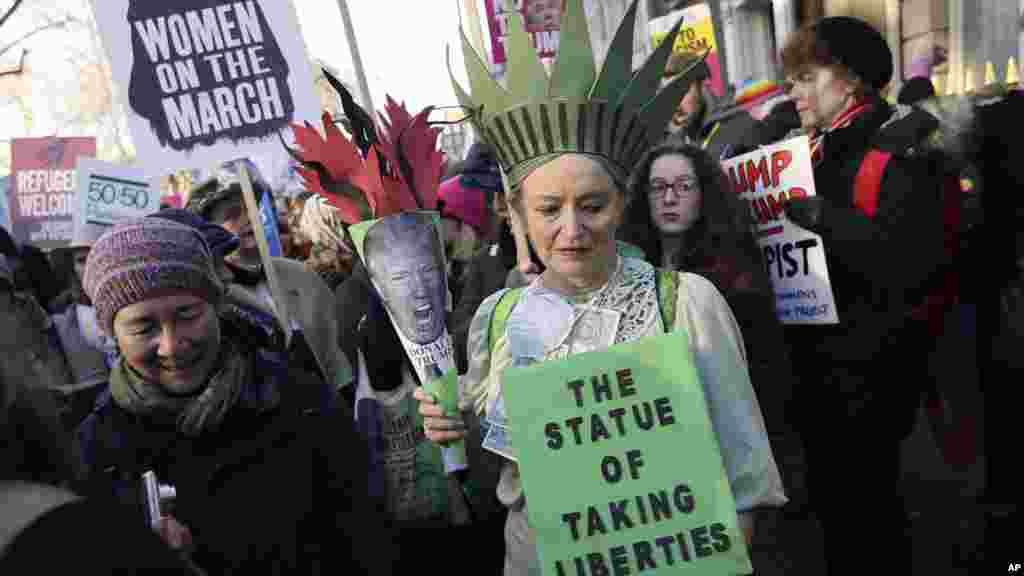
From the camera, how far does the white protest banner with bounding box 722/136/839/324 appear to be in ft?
9.91

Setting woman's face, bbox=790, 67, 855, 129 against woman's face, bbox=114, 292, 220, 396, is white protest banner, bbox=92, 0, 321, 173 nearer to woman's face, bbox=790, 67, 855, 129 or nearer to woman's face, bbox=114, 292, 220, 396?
woman's face, bbox=114, 292, 220, 396

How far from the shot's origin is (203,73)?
163 inches

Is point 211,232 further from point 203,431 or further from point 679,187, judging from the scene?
point 679,187

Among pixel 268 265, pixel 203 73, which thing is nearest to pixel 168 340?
pixel 268 265

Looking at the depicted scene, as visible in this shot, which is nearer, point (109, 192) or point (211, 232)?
point (211, 232)

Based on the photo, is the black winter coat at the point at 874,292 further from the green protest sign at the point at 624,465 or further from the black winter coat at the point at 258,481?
the black winter coat at the point at 258,481

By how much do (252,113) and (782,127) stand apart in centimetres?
290

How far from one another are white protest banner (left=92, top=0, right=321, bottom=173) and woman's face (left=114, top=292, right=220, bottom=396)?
2.07m

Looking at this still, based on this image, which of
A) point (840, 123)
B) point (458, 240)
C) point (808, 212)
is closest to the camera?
point (808, 212)

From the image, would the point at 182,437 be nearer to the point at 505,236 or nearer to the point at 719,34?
the point at 505,236

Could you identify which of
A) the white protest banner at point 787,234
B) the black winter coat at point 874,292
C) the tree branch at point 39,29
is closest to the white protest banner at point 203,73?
the white protest banner at point 787,234

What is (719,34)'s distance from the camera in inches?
266

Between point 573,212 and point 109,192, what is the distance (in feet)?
14.1

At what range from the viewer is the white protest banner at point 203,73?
409cm
